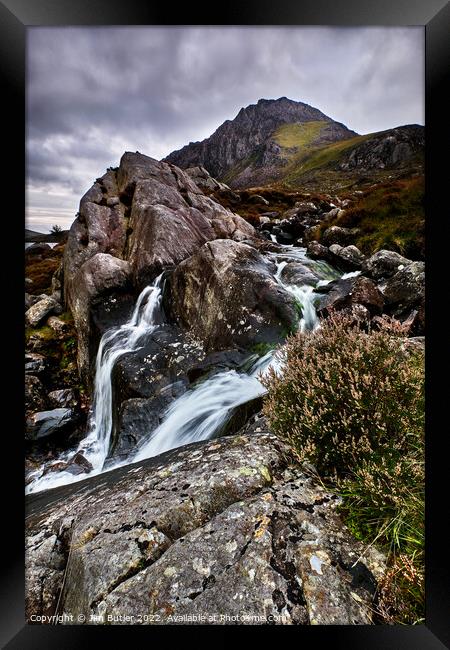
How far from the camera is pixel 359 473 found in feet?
7.07

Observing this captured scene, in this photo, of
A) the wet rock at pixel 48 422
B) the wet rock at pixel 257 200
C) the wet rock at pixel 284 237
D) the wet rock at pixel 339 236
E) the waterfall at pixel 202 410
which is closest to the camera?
the waterfall at pixel 202 410

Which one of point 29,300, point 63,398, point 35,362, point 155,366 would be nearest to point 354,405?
point 29,300

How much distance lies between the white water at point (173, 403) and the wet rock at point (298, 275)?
1.22ft

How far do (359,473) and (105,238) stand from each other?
453 inches

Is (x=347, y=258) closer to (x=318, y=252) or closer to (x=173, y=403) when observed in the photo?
(x=318, y=252)

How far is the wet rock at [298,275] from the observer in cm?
924

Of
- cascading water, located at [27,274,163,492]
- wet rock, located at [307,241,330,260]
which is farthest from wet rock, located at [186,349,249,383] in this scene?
wet rock, located at [307,241,330,260]

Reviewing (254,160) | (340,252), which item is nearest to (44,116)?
(254,160)

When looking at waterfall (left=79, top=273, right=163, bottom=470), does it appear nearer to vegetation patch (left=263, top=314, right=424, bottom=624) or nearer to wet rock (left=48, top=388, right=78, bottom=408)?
wet rock (left=48, top=388, right=78, bottom=408)

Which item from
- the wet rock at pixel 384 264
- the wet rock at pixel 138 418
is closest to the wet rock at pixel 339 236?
the wet rock at pixel 384 264

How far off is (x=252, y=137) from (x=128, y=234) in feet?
20.8

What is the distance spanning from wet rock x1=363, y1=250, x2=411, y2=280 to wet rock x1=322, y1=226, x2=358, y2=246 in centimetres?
340
